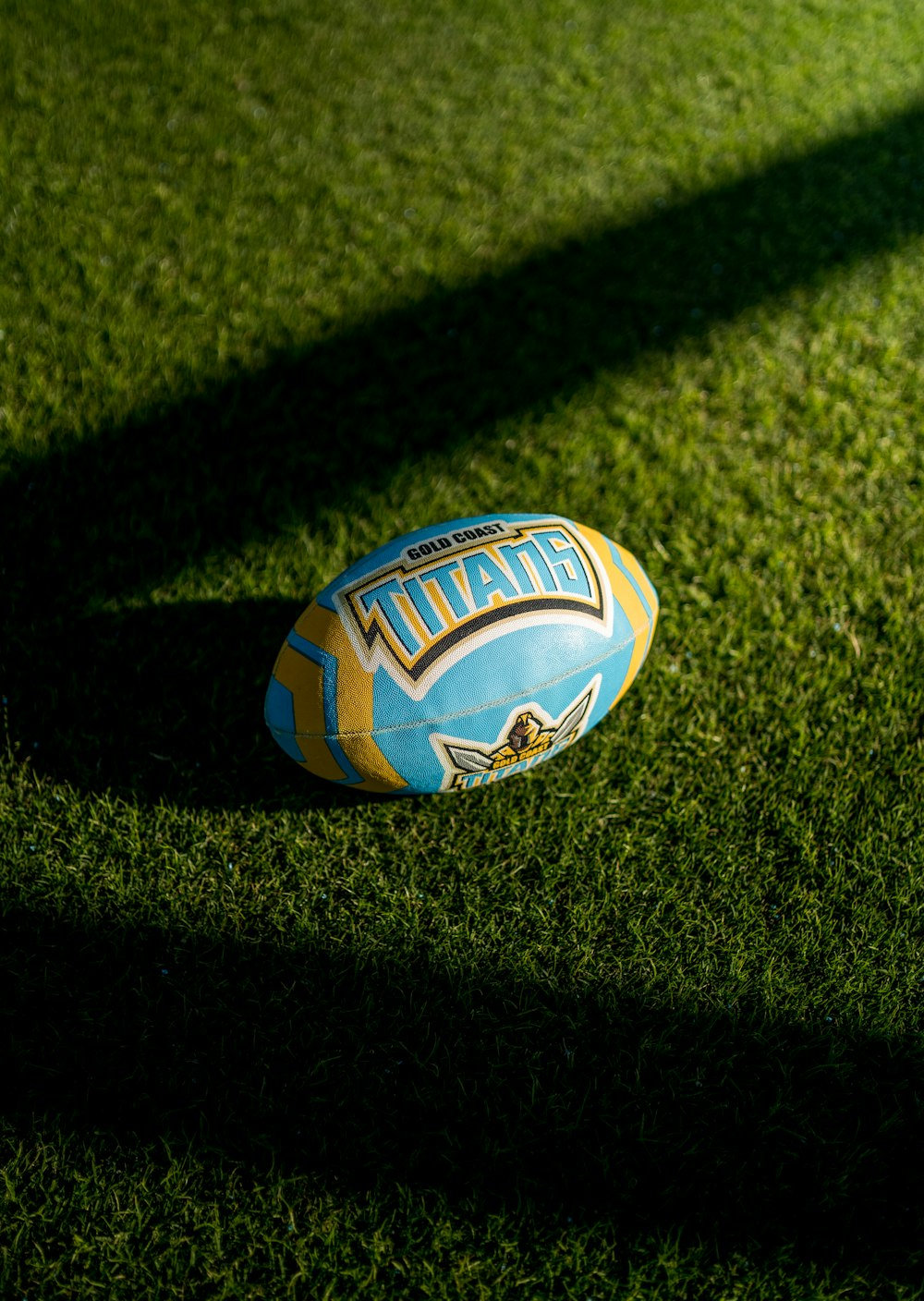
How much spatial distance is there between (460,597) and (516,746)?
363 millimetres

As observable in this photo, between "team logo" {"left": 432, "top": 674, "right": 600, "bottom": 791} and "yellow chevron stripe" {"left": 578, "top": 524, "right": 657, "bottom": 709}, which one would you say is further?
"yellow chevron stripe" {"left": 578, "top": 524, "right": 657, "bottom": 709}

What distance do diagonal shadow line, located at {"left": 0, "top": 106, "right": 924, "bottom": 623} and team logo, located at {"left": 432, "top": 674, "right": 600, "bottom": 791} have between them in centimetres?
112

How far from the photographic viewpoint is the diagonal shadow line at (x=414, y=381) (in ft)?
8.33

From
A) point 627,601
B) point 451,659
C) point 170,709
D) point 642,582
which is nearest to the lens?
point 451,659

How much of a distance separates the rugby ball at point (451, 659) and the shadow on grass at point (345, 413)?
56cm

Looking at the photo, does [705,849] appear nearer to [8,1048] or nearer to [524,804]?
[524,804]

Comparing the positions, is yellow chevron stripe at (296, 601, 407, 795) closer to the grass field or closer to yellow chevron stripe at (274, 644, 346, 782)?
yellow chevron stripe at (274, 644, 346, 782)

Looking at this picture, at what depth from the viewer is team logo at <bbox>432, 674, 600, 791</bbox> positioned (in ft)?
5.95

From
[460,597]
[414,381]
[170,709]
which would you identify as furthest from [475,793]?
[414,381]

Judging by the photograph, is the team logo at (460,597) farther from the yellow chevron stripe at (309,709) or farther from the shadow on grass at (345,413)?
the shadow on grass at (345,413)

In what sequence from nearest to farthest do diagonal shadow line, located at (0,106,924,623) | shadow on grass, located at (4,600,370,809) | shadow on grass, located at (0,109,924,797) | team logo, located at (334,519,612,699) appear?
1. team logo, located at (334,519,612,699)
2. shadow on grass, located at (4,600,370,809)
3. shadow on grass, located at (0,109,924,797)
4. diagonal shadow line, located at (0,106,924,623)

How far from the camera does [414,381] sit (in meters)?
2.94

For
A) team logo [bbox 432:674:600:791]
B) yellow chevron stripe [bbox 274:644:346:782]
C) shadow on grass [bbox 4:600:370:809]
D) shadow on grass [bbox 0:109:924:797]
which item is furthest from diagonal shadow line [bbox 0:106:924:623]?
team logo [bbox 432:674:600:791]

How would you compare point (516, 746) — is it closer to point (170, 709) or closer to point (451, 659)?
point (451, 659)
